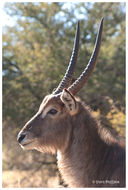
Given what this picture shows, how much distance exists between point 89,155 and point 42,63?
23.9 feet

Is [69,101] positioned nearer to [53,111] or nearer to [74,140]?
[53,111]

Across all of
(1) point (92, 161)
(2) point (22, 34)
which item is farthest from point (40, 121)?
(2) point (22, 34)

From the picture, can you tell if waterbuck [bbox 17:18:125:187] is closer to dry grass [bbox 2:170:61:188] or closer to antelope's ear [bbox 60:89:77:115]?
antelope's ear [bbox 60:89:77:115]

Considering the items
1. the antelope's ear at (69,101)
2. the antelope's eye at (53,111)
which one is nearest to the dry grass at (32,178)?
the antelope's eye at (53,111)

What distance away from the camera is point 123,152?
13.9ft

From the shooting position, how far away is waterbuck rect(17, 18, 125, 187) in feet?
13.9

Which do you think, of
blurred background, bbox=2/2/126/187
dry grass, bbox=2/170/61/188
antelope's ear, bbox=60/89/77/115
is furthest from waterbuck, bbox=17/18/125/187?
dry grass, bbox=2/170/61/188

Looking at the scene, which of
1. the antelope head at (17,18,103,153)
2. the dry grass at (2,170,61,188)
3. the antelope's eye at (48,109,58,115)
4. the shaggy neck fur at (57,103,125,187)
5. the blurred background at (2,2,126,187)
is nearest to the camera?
the shaggy neck fur at (57,103,125,187)

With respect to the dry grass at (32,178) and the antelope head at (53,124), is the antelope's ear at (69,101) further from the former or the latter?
the dry grass at (32,178)

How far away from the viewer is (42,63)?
11.2 m

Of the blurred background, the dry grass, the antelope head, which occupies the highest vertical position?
the blurred background

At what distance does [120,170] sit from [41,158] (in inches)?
365

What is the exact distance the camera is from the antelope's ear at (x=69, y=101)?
165 inches

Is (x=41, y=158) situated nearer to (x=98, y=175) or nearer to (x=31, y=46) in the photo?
(x=31, y=46)
